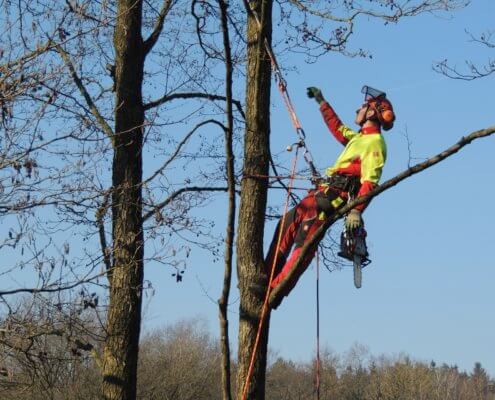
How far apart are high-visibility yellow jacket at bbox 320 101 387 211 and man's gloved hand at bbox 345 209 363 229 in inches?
2.1

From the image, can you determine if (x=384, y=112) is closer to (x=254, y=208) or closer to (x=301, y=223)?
(x=301, y=223)

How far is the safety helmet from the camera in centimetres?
857

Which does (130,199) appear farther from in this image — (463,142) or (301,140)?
(463,142)

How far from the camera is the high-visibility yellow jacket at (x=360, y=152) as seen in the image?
26.2 feet

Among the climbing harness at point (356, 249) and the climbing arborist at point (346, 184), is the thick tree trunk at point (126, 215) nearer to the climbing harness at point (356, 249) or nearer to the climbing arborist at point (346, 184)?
the climbing arborist at point (346, 184)

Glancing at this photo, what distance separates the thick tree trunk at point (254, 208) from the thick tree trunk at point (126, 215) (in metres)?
1.47

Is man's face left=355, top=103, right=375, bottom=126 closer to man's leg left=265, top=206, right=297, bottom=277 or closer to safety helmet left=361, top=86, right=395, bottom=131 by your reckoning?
safety helmet left=361, top=86, right=395, bottom=131

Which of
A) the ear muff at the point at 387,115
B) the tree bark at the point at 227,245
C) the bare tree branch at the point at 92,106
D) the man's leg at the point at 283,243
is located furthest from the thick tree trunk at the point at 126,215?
the ear muff at the point at 387,115

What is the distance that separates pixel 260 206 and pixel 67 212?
1.95 m

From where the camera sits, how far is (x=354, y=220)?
306 inches

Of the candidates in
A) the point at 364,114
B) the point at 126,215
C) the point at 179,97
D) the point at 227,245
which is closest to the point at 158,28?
the point at 179,97

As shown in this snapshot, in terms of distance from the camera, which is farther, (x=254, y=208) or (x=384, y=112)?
(x=384, y=112)

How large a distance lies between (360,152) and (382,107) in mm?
542

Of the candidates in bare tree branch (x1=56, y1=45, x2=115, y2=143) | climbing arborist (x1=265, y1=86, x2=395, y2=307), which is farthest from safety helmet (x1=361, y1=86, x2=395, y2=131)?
bare tree branch (x1=56, y1=45, x2=115, y2=143)
